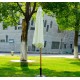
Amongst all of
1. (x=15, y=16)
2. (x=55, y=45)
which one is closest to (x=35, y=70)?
(x=15, y=16)

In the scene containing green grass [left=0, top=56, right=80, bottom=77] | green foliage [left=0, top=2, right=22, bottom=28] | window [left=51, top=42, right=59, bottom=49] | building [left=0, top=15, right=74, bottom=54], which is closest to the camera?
green grass [left=0, top=56, right=80, bottom=77]

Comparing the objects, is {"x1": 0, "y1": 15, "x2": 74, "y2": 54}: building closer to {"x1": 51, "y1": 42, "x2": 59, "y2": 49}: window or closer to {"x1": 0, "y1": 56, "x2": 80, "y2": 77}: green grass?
{"x1": 51, "y1": 42, "x2": 59, "y2": 49}: window

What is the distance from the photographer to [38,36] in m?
12.9

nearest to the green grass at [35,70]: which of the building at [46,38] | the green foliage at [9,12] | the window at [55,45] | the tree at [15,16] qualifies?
the tree at [15,16]

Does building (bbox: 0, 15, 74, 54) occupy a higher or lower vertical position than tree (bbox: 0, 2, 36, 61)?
lower

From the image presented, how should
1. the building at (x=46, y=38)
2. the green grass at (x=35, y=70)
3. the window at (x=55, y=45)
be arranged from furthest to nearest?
1. the window at (x=55, y=45)
2. the building at (x=46, y=38)
3. the green grass at (x=35, y=70)

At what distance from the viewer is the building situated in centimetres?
5394

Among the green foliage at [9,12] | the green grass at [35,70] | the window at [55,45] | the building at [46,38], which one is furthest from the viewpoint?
the window at [55,45]

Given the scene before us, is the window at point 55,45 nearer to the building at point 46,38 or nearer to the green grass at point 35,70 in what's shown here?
the building at point 46,38

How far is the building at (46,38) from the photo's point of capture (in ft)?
177

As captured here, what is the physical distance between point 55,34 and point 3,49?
9.45 meters

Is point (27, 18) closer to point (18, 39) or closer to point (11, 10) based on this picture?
point (11, 10)

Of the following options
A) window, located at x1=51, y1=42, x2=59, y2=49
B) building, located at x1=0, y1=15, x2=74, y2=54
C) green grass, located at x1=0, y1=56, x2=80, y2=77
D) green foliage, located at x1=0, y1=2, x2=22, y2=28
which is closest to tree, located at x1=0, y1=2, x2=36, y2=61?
green foliage, located at x1=0, y1=2, x2=22, y2=28

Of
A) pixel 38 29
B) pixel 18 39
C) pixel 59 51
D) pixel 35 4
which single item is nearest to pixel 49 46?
pixel 59 51
